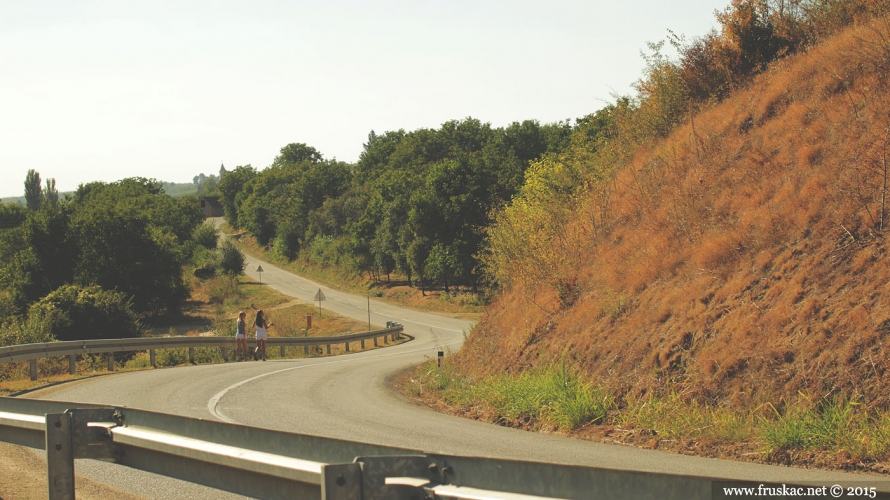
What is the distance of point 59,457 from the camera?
5.14 metres

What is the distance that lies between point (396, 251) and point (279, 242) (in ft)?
137

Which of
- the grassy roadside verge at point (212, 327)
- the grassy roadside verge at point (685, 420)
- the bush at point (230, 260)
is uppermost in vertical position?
the bush at point (230, 260)

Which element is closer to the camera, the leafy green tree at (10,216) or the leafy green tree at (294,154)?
the leafy green tree at (10,216)

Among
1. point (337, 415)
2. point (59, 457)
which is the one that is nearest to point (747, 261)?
point (337, 415)

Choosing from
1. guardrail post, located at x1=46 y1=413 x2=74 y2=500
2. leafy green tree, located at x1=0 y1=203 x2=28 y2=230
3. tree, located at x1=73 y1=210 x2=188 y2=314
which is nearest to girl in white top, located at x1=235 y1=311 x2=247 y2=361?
guardrail post, located at x1=46 y1=413 x2=74 y2=500

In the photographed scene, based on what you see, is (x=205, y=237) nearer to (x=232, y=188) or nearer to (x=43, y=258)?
(x=43, y=258)

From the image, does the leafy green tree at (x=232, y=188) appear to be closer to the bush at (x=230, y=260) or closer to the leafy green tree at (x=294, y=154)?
the leafy green tree at (x=294, y=154)

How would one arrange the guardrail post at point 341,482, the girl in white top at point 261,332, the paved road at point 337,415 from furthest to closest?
the girl in white top at point 261,332 → the paved road at point 337,415 → the guardrail post at point 341,482

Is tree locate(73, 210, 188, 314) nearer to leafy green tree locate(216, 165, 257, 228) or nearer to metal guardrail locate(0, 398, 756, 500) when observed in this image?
metal guardrail locate(0, 398, 756, 500)

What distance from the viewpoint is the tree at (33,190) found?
192 metres

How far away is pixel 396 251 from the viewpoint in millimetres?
69312

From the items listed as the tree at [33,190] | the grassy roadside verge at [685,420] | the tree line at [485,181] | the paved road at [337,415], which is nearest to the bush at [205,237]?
the tree line at [485,181]

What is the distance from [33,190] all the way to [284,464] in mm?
219132

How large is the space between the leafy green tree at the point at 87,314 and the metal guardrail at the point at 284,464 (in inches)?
1257
